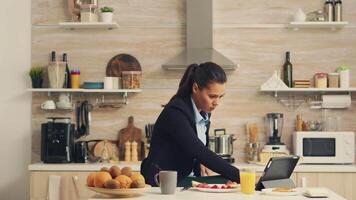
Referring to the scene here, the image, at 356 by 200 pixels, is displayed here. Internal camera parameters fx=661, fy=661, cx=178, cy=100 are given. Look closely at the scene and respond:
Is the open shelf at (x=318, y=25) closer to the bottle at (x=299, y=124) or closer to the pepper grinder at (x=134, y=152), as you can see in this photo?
the bottle at (x=299, y=124)

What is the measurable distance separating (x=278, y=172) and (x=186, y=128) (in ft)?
1.67

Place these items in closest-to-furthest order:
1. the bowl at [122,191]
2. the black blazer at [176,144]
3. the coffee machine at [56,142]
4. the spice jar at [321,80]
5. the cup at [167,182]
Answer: the bowl at [122,191]
the cup at [167,182]
the black blazer at [176,144]
the coffee machine at [56,142]
the spice jar at [321,80]

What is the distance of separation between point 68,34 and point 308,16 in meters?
2.09

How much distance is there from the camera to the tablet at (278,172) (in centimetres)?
312

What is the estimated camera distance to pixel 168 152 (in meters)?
3.48

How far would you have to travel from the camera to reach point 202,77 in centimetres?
354

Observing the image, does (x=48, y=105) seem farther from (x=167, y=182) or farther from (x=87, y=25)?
(x=167, y=182)

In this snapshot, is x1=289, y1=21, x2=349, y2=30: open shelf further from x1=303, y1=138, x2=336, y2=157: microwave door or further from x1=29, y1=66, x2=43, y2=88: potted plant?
x1=29, y1=66, x2=43, y2=88: potted plant

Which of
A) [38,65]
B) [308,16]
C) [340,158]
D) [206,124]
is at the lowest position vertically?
[340,158]

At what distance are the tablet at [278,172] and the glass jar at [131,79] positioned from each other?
2.51m

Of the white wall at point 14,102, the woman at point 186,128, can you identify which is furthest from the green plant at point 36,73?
the woman at point 186,128

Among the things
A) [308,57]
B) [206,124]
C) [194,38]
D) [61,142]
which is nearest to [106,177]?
[206,124]

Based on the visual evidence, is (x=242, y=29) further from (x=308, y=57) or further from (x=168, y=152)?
(x=168, y=152)

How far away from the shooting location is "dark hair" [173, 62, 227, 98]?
3.53 m
